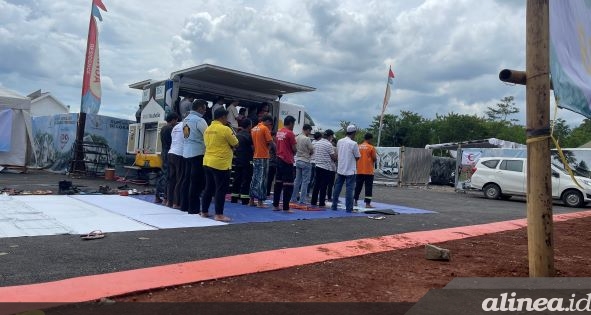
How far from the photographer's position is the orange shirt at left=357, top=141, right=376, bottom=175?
10.4m

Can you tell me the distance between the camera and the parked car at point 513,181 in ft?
50.5

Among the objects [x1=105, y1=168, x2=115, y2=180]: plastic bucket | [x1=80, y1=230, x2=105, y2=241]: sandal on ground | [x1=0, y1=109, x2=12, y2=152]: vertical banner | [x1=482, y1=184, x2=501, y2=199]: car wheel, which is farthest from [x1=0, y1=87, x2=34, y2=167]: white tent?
[x1=482, y1=184, x2=501, y2=199]: car wheel

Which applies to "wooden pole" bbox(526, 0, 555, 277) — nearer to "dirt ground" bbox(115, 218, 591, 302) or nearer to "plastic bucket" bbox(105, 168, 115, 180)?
"dirt ground" bbox(115, 218, 591, 302)

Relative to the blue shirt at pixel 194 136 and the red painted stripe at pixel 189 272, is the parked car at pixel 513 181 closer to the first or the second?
the red painted stripe at pixel 189 272

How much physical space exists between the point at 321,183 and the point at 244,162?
1.86 m

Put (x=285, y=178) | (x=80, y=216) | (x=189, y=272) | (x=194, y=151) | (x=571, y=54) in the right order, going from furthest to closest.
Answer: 1. (x=285, y=178)
2. (x=194, y=151)
3. (x=80, y=216)
4. (x=189, y=272)
5. (x=571, y=54)

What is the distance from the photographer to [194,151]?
7.66 metres

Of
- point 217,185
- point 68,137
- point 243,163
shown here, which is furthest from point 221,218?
point 68,137

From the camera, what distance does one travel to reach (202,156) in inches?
303

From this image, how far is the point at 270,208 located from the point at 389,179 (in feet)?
49.5

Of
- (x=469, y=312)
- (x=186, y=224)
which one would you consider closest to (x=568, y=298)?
(x=469, y=312)

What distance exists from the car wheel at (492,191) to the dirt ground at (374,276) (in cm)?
1117

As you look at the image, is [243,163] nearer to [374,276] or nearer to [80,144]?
[374,276]

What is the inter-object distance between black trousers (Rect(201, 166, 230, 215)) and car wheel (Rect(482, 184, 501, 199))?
12.8 m
